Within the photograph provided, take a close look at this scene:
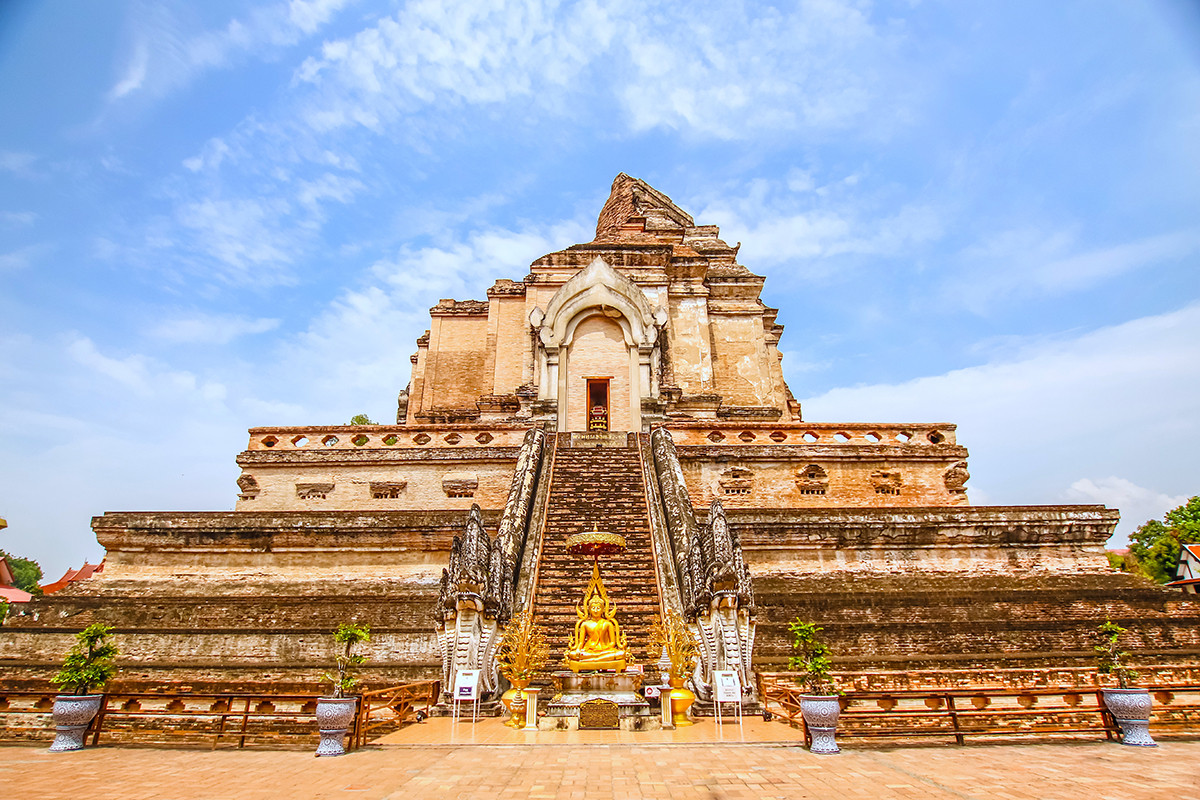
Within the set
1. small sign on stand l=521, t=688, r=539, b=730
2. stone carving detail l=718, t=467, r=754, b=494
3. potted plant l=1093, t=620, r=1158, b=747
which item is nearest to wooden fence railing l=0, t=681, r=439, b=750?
small sign on stand l=521, t=688, r=539, b=730

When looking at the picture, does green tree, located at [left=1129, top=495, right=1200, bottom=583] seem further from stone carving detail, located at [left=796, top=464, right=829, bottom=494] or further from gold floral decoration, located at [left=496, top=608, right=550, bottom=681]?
gold floral decoration, located at [left=496, top=608, right=550, bottom=681]

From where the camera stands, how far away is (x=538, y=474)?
53.3ft

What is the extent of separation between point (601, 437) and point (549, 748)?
1164 cm

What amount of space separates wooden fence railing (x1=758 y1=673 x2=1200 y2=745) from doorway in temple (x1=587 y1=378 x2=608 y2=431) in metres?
12.9

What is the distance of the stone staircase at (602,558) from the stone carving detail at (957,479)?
8228mm

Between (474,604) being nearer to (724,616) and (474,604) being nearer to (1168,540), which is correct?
(724,616)

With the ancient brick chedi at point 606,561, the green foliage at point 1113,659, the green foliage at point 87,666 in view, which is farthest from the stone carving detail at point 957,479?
the green foliage at point 87,666

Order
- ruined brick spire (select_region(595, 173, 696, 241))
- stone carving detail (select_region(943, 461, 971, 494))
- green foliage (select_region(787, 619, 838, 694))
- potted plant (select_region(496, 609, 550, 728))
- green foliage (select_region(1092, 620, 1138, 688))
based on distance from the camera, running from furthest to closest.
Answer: ruined brick spire (select_region(595, 173, 696, 241)) → stone carving detail (select_region(943, 461, 971, 494)) → potted plant (select_region(496, 609, 550, 728)) → green foliage (select_region(1092, 620, 1138, 688)) → green foliage (select_region(787, 619, 838, 694))

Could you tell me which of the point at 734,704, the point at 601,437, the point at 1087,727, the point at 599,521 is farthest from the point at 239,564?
the point at 1087,727

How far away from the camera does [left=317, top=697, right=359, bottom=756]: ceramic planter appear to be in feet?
24.8

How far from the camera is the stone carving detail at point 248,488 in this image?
56.9 feet

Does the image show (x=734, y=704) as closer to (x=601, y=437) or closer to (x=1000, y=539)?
(x=1000, y=539)

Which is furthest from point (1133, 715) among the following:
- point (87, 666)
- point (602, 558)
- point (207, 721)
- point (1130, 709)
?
point (87, 666)

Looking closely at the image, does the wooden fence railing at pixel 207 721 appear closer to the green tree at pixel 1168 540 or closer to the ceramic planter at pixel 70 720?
the ceramic planter at pixel 70 720
